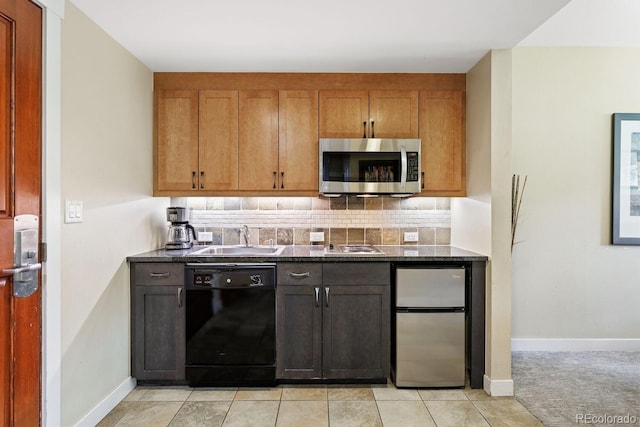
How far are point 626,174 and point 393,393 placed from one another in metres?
2.76

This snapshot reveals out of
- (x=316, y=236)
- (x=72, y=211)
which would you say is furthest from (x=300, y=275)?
(x=72, y=211)

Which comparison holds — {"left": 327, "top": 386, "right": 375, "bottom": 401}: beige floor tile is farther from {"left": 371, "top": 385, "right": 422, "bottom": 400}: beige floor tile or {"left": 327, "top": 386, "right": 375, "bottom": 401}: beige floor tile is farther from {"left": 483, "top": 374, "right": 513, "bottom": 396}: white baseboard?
{"left": 483, "top": 374, "right": 513, "bottom": 396}: white baseboard

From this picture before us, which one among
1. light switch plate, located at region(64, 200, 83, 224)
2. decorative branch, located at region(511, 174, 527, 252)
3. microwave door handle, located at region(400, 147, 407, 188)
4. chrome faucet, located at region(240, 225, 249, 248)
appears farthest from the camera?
chrome faucet, located at region(240, 225, 249, 248)

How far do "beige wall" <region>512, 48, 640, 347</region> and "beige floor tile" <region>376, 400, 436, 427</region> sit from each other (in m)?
1.53

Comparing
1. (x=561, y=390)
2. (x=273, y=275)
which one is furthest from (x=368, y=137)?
(x=561, y=390)

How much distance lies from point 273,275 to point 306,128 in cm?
121

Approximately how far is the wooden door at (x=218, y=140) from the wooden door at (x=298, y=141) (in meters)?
0.37

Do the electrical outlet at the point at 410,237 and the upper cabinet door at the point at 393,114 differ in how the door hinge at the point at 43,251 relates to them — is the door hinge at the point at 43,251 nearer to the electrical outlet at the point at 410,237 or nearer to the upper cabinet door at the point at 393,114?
the upper cabinet door at the point at 393,114

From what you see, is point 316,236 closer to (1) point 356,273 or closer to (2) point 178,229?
(1) point 356,273

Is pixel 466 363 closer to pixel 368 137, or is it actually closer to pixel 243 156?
pixel 368 137

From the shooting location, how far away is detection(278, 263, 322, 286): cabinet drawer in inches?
103

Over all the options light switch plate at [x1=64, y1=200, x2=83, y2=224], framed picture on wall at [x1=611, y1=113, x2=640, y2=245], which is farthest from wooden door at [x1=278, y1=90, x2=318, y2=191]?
framed picture on wall at [x1=611, y1=113, x2=640, y2=245]

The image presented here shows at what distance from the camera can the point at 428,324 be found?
8.49 feet

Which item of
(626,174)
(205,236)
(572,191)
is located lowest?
(205,236)
